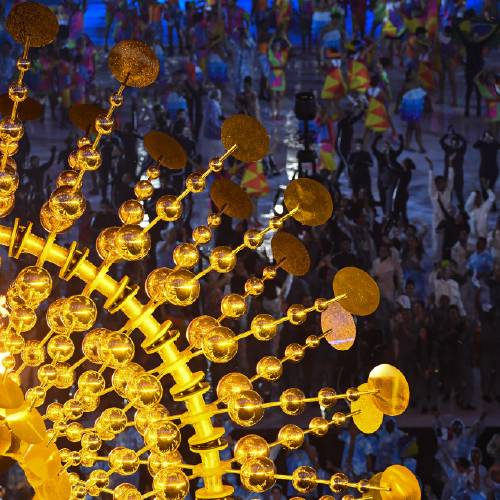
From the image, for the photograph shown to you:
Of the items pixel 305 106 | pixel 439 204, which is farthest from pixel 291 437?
pixel 439 204

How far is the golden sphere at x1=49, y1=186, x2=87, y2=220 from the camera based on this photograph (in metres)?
4.59

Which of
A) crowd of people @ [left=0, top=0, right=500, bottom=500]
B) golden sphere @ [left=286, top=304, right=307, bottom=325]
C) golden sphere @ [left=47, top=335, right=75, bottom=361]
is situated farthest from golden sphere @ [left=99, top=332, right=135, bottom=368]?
crowd of people @ [left=0, top=0, right=500, bottom=500]

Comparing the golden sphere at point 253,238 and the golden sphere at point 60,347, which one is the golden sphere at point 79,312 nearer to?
the golden sphere at point 60,347

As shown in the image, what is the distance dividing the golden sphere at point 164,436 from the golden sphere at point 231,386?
18cm

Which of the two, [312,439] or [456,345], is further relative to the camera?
[456,345]

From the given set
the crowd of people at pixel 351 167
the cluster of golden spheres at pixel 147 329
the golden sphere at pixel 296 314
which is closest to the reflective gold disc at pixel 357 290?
the cluster of golden spheres at pixel 147 329

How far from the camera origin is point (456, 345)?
52.9 feet

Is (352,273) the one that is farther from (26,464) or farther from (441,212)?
(441,212)

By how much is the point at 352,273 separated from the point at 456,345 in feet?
37.2

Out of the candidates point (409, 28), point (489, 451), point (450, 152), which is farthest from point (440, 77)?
point (489, 451)

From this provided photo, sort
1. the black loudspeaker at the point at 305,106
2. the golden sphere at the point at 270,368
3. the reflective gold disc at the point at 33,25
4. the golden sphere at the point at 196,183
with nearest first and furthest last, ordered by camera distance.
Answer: the reflective gold disc at the point at 33,25 → the golden sphere at the point at 196,183 → the golden sphere at the point at 270,368 → the black loudspeaker at the point at 305,106

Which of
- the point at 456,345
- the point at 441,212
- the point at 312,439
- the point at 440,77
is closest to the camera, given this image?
the point at 312,439

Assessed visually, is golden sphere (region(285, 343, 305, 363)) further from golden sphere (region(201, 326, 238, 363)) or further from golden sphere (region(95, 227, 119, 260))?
golden sphere (region(95, 227, 119, 260))

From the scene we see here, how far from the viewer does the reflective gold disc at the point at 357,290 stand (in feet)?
16.2
